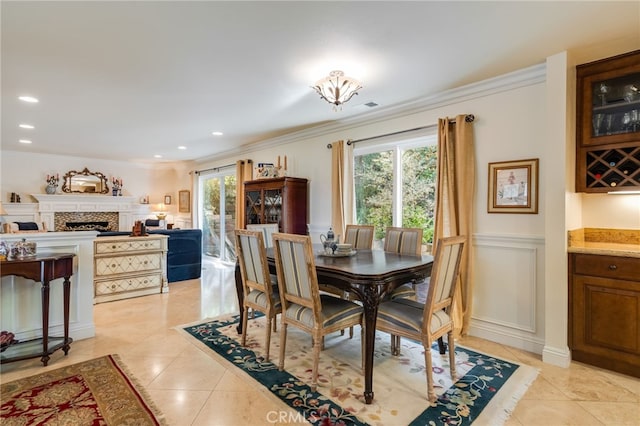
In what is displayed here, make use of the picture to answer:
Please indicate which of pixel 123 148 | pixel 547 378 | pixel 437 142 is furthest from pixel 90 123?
pixel 547 378

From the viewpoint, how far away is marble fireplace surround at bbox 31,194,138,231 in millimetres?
7048

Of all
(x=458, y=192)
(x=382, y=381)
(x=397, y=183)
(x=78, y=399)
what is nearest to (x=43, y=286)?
(x=78, y=399)

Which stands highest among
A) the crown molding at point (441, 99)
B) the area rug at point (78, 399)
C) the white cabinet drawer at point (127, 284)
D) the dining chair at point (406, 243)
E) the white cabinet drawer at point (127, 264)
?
Result: the crown molding at point (441, 99)

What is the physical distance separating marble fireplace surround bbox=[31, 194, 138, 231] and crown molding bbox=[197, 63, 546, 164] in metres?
5.29

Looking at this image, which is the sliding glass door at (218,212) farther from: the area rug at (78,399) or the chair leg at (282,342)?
the chair leg at (282,342)

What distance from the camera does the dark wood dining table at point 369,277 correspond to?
2.06 metres

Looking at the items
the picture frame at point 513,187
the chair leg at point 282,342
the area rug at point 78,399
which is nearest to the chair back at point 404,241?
the picture frame at point 513,187

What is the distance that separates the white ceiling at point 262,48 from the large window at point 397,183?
0.58m

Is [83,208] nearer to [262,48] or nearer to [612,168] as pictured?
[262,48]

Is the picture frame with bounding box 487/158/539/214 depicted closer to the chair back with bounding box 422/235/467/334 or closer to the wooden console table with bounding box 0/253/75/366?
the chair back with bounding box 422/235/467/334

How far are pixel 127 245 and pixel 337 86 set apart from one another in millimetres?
3716

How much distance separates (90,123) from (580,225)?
6.07 meters

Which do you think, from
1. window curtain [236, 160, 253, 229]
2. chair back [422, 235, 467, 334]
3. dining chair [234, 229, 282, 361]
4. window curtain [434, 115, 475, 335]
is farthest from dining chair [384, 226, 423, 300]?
window curtain [236, 160, 253, 229]

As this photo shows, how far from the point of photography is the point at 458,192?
125 inches
